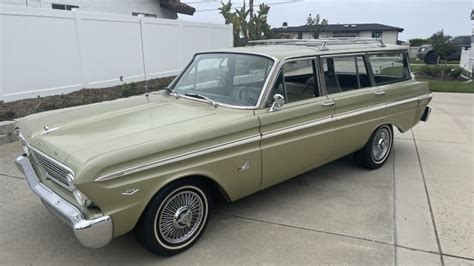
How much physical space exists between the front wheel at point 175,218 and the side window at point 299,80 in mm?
1410

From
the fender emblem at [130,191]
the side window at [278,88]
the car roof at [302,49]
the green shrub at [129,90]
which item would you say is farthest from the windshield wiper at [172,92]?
the green shrub at [129,90]

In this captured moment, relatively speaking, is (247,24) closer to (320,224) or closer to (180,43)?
(180,43)

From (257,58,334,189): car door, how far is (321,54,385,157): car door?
173 mm

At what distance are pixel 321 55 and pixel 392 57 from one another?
1.70 meters

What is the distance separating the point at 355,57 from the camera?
4.82 m

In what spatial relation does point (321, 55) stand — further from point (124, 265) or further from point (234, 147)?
point (124, 265)

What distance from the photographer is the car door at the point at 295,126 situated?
3.66 m

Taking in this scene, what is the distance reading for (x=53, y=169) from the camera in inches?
116

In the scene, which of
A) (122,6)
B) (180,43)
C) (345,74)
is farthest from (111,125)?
(122,6)

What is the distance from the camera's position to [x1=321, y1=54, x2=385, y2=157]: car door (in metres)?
4.41

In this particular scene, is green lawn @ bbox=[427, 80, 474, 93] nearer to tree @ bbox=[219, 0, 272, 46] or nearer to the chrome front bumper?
tree @ bbox=[219, 0, 272, 46]

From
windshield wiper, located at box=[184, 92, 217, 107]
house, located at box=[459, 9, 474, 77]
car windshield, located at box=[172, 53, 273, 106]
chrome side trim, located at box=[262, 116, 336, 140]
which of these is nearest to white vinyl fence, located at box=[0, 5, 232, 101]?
car windshield, located at box=[172, 53, 273, 106]

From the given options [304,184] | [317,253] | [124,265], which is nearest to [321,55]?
[304,184]

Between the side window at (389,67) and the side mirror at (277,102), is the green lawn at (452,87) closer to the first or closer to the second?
the side window at (389,67)
